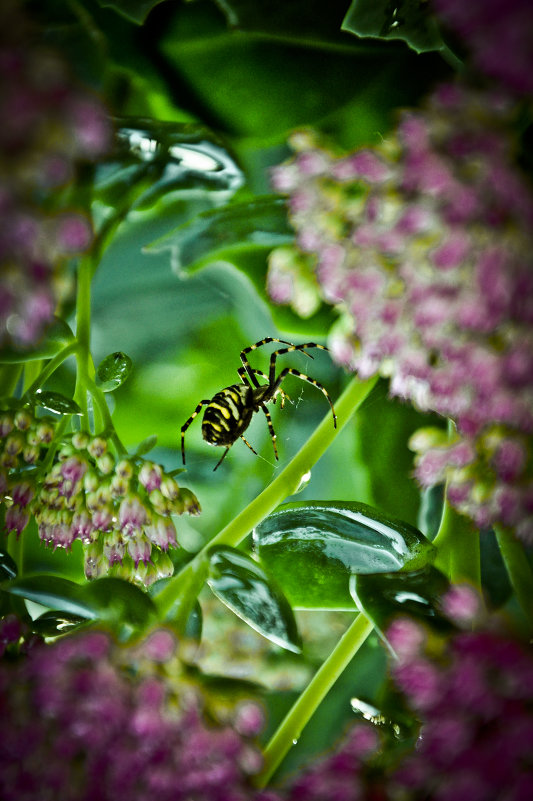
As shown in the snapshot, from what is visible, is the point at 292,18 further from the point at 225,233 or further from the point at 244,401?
the point at 244,401

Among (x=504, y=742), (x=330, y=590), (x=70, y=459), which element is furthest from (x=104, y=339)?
(x=504, y=742)

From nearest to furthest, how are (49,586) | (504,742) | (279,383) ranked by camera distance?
1. (504,742)
2. (49,586)
3. (279,383)

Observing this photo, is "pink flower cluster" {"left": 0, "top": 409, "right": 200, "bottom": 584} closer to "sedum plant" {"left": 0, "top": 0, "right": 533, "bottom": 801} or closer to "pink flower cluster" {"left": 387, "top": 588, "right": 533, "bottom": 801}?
"sedum plant" {"left": 0, "top": 0, "right": 533, "bottom": 801}

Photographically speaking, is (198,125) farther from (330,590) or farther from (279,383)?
(330,590)

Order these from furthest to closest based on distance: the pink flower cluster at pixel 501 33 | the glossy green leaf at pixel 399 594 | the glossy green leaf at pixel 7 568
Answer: the glossy green leaf at pixel 7 568 → the glossy green leaf at pixel 399 594 → the pink flower cluster at pixel 501 33

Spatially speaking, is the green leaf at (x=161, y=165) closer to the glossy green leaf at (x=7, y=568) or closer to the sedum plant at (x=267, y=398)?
the sedum plant at (x=267, y=398)

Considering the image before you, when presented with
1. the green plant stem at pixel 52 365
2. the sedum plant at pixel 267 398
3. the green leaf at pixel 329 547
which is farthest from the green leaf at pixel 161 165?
the green leaf at pixel 329 547

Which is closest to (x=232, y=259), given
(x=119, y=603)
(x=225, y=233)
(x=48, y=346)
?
(x=225, y=233)
